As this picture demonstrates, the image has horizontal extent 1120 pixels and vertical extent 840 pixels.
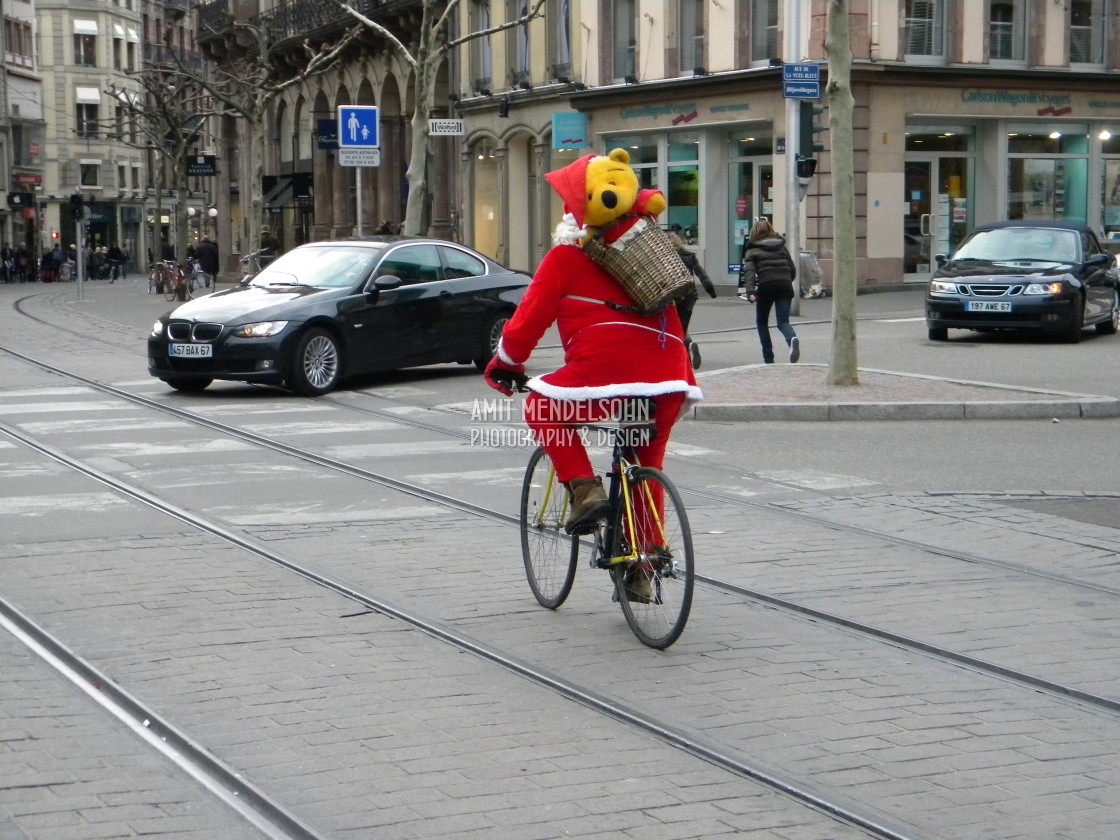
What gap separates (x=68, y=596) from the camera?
7500mm

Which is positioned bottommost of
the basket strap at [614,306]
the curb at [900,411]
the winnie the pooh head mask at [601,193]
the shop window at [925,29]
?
the curb at [900,411]

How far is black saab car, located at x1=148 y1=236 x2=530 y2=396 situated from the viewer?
645 inches

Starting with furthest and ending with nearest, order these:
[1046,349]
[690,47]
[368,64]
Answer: [368,64] < [690,47] < [1046,349]

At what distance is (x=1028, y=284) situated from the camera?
859 inches

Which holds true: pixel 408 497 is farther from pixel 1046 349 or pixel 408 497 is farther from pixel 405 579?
pixel 1046 349

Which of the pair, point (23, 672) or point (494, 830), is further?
point (23, 672)

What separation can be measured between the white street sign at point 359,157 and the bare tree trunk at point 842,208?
11062 mm

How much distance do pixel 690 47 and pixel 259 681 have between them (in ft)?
109

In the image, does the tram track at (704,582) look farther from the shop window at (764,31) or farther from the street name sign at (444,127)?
the shop window at (764,31)

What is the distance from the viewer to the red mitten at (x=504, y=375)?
6.81 meters

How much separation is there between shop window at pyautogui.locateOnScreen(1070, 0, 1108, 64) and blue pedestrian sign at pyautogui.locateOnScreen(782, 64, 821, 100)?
1421 cm

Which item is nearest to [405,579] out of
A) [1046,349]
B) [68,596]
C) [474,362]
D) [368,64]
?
[68,596]

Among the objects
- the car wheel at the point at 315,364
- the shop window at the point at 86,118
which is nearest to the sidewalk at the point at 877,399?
the car wheel at the point at 315,364

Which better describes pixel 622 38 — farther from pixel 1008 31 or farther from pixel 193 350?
pixel 193 350
